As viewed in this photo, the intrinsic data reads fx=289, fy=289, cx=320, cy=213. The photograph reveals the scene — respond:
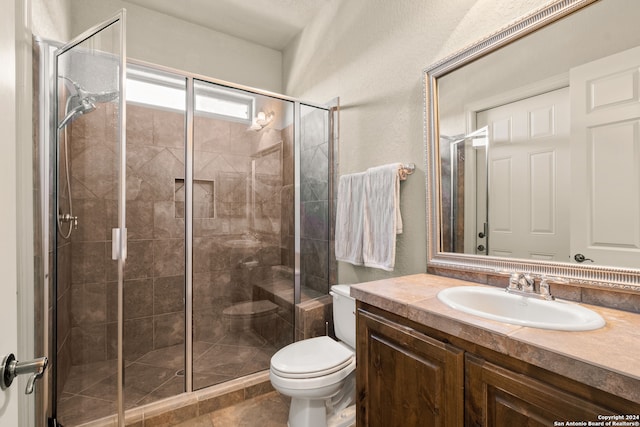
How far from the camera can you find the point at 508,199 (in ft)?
4.00

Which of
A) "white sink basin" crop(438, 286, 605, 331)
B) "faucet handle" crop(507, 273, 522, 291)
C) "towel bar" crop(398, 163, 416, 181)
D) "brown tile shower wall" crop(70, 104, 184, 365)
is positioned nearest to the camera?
"white sink basin" crop(438, 286, 605, 331)

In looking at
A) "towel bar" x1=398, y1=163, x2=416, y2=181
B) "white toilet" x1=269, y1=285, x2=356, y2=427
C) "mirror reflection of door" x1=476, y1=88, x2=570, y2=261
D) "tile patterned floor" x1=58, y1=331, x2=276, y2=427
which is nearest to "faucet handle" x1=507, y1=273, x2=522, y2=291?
"mirror reflection of door" x1=476, y1=88, x2=570, y2=261

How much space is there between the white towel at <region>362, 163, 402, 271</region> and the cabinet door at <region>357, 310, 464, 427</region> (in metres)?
0.53

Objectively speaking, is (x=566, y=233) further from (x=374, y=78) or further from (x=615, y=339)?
(x=374, y=78)

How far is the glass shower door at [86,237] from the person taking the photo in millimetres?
1261

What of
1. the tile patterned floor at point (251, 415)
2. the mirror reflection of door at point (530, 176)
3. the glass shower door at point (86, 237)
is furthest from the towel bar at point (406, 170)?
the tile patterned floor at point (251, 415)

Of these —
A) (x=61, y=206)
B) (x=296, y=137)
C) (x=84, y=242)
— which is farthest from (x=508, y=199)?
(x=61, y=206)

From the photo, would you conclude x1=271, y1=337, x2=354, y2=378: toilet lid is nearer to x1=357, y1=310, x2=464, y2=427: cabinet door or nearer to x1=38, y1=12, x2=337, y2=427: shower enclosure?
x1=357, y1=310, x2=464, y2=427: cabinet door

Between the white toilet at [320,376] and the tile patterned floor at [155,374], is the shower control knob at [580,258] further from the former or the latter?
the tile patterned floor at [155,374]

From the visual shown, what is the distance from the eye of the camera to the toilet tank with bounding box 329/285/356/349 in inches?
65.4

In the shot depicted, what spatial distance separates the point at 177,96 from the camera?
1.91 metres

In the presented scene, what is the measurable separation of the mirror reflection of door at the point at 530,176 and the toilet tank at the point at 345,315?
81 cm

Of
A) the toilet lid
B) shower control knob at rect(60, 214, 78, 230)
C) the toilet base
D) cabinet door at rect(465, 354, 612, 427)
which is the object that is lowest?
the toilet base

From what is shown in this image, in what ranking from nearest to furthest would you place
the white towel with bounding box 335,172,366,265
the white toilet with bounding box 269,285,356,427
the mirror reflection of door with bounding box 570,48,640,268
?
the mirror reflection of door with bounding box 570,48,640,268
the white toilet with bounding box 269,285,356,427
the white towel with bounding box 335,172,366,265
